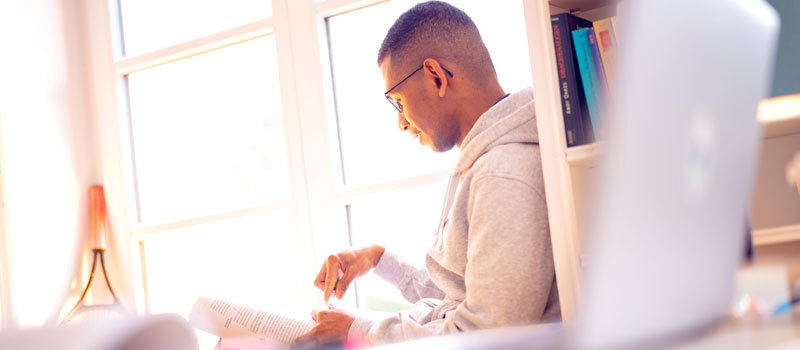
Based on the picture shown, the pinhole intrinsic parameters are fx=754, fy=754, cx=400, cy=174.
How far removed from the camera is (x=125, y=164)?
2506 millimetres

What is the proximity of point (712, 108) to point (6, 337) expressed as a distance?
45cm

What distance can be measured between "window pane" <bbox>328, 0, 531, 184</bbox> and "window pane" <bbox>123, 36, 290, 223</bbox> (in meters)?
0.23

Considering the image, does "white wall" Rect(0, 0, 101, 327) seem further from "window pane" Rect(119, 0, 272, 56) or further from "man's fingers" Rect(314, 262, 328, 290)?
"man's fingers" Rect(314, 262, 328, 290)

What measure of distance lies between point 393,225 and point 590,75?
3.30ft

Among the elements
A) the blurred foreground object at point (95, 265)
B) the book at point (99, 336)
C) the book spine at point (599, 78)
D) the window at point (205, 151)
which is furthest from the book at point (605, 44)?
→ the blurred foreground object at point (95, 265)

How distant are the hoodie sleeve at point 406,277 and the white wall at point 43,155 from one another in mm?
1173

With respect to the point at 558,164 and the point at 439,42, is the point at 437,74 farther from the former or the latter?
the point at 558,164

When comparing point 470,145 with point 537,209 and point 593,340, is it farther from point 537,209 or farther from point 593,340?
point 593,340

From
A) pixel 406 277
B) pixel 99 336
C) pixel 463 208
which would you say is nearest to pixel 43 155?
pixel 406 277

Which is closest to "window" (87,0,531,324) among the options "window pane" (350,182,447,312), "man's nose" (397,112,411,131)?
"window pane" (350,182,447,312)

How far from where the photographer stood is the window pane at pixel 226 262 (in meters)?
2.26

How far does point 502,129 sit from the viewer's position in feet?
4.47

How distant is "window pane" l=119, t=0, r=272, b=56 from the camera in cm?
242

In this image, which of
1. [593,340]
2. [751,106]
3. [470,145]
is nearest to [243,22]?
[470,145]
